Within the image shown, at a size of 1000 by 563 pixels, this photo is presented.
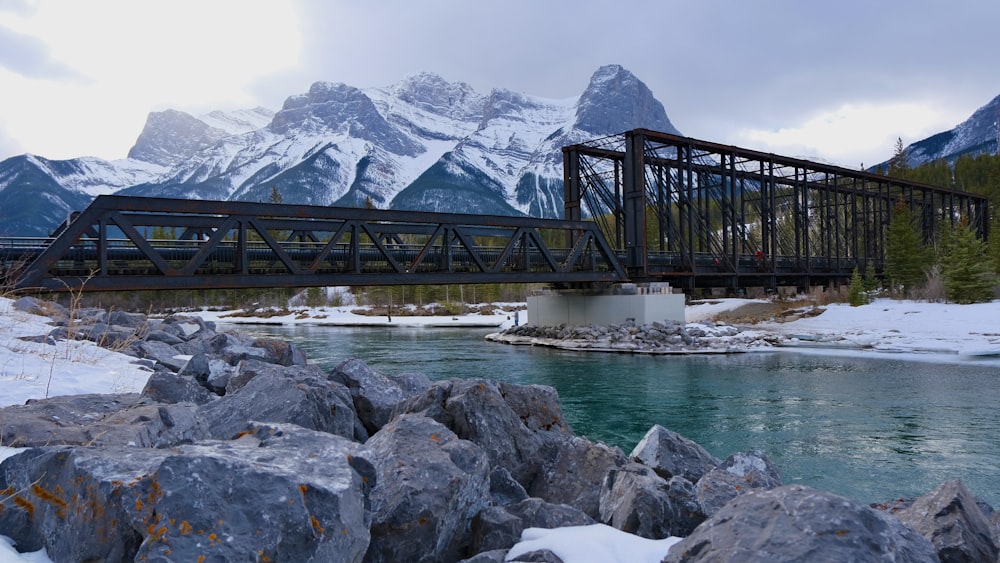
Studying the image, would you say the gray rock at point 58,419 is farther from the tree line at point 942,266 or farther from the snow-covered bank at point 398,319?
the snow-covered bank at point 398,319

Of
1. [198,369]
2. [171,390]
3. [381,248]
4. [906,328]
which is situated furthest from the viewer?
[906,328]

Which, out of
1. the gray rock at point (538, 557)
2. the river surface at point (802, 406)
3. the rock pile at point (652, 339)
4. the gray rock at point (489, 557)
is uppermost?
the gray rock at point (538, 557)

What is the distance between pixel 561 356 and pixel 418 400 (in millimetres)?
27109

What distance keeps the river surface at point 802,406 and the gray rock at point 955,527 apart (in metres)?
5.35

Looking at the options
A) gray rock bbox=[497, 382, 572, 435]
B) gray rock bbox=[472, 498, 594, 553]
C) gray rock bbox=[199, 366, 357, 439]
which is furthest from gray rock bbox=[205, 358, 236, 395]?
gray rock bbox=[472, 498, 594, 553]

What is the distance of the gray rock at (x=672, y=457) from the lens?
826 centimetres

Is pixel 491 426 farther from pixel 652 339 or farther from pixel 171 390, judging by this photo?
pixel 652 339

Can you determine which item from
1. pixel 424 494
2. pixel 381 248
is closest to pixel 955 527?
pixel 424 494

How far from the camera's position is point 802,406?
1900 cm

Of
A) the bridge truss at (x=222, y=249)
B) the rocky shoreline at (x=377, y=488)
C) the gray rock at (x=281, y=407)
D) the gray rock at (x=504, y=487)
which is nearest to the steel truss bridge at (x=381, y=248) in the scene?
the bridge truss at (x=222, y=249)

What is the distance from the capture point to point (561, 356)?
35312 millimetres

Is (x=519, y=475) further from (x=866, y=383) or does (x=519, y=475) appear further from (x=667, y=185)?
(x=667, y=185)

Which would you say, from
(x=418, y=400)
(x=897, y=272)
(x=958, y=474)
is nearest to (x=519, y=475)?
(x=418, y=400)

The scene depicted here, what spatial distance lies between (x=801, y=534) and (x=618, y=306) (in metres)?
40.2
